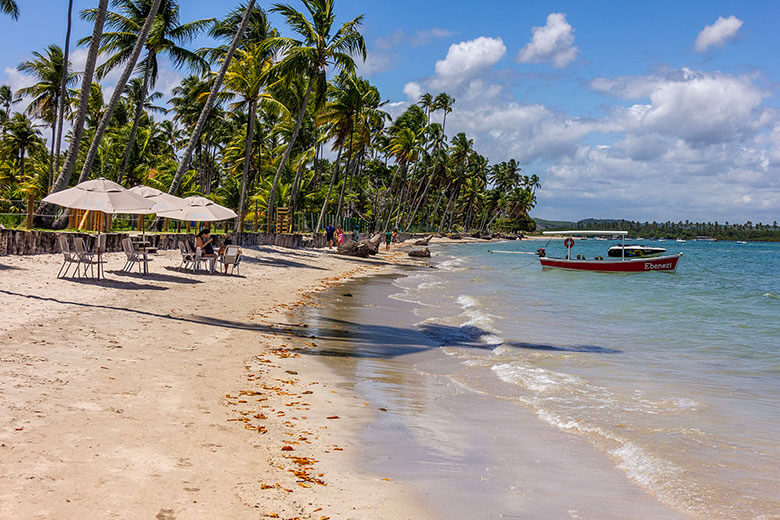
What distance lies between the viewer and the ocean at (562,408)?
16.0 ft

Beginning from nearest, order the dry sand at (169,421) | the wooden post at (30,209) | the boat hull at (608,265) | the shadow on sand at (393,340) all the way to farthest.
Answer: the dry sand at (169,421) < the shadow on sand at (393,340) < the wooden post at (30,209) < the boat hull at (608,265)

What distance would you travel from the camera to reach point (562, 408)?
7.57 metres

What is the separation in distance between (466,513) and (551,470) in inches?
55.8

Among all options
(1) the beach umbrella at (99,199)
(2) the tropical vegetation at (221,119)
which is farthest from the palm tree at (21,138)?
(1) the beach umbrella at (99,199)

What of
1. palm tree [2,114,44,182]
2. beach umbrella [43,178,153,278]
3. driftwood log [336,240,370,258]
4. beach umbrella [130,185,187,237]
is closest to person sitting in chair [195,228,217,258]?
beach umbrella [130,185,187,237]

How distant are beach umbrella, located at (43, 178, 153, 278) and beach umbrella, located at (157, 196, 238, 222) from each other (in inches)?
145

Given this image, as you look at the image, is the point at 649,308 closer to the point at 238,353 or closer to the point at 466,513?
the point at 238,353

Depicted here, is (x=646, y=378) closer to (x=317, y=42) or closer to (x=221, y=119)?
(x=317, y=42)

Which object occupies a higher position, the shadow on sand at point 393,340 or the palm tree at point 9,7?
the palm tree at point 9,7

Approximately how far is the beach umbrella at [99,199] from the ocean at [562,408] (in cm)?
515

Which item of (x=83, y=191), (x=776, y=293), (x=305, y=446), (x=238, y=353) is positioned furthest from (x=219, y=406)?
(x=776, y=293)

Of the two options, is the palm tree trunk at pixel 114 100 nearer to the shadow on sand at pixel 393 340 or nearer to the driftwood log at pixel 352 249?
the shadow on sand at pixel 393 340

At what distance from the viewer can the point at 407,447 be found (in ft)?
→ 18.3

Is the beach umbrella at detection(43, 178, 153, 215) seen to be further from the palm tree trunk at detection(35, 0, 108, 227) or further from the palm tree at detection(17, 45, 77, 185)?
the palm tree at detection(17, 45, 77, 185)
